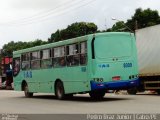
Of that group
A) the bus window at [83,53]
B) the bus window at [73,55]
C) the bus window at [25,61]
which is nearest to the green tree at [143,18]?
the bus window at [25,61]

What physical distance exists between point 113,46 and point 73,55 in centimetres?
214

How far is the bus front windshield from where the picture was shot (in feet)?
67.5

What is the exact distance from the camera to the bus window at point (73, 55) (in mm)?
21688

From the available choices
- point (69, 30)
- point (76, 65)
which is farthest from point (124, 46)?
point (69, 30)

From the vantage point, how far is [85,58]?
20.9m

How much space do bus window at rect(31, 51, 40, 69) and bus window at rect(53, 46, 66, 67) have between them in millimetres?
2212

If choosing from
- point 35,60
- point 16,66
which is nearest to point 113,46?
point 35,60

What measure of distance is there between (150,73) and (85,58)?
5873 mm

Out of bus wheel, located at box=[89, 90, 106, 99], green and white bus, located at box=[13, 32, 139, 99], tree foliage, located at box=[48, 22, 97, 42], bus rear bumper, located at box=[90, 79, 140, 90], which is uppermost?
tree foliage, located at box=[48, 22, 97, 42]

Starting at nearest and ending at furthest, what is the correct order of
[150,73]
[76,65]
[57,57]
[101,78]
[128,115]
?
[128,115] < [101,78] < [76,65] < [57,57] < [150,73]

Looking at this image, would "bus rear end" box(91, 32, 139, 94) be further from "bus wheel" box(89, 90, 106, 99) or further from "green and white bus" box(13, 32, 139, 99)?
"bus wheel" box(89, 90, 106, 99)

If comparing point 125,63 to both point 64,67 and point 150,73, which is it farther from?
point 150,73

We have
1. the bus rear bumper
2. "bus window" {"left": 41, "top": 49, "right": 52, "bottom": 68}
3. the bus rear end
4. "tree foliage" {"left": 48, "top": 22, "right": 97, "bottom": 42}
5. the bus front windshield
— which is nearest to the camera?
the bus rear bumper

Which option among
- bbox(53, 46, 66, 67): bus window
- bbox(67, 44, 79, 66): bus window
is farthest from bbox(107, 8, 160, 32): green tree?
bbox(67, 44, 79, 66): bus window
